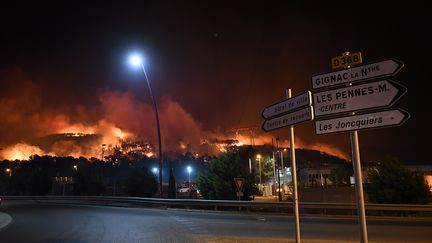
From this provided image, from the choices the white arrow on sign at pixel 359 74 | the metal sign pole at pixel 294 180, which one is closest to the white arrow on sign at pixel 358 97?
the white arrow on sign at pixel 359 74

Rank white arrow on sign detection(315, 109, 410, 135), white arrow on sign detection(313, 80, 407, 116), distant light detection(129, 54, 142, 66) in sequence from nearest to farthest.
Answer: white arrow on sign detection(315, 109, 410, 135) → white arrow on sign detection(313, 80, 407, 116) → distant light detection(129, 54, 142, 66)

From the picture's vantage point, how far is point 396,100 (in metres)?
5.31

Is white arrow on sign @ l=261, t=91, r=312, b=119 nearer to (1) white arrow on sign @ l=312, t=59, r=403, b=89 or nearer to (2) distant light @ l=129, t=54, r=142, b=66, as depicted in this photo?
(1) white arrow on sign @ l=312, t=59, r=403, b=89

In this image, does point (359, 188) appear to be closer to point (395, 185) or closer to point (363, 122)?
point (363, 122)

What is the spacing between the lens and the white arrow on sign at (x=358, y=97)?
17.6 feet

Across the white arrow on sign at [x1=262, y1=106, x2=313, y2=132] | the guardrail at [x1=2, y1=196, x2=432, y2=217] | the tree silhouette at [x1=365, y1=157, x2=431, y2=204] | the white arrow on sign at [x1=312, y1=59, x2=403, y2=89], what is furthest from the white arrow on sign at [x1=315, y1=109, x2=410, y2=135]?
the tree silhouette at [x1=365, y1=157, x2=431, y2=204]

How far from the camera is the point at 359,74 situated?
575cm

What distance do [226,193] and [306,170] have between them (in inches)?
2914

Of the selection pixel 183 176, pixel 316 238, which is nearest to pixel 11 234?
pixel 316 238

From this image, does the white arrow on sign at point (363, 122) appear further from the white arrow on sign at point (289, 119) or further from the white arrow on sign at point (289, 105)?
the white arrow on sign at point (289, 105)

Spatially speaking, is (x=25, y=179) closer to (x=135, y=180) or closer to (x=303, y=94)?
(x=135, y=180)

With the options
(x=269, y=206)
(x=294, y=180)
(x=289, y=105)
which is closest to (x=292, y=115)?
(x=289, y=105)

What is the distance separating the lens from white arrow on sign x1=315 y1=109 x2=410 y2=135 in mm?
5241

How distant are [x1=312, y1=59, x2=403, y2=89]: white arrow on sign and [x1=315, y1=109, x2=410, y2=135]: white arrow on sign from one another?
56 centimetres
